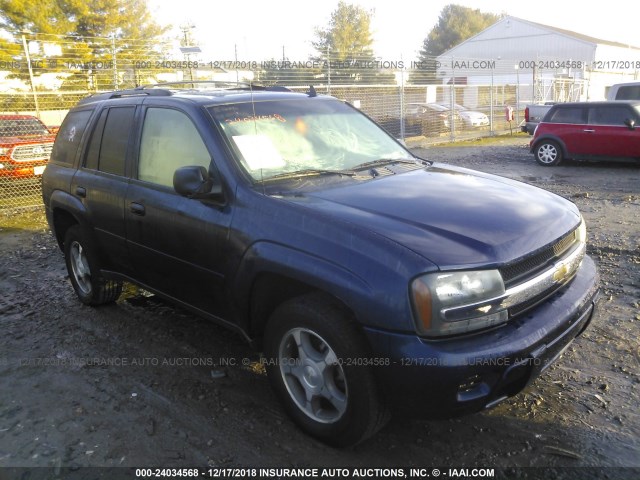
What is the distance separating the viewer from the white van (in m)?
15.6

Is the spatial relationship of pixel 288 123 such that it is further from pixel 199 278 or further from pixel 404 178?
pixel 199 278

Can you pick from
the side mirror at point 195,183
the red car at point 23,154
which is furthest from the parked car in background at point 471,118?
the side mirror at point 195,183

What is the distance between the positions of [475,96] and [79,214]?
76.6ft

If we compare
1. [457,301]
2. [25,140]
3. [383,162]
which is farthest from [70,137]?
[25,140]

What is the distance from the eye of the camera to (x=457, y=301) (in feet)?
7.82

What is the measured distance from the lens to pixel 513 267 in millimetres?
2578

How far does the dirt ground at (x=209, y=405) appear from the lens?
9.11ft

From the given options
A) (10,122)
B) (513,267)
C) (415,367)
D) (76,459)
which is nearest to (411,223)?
(513,267)

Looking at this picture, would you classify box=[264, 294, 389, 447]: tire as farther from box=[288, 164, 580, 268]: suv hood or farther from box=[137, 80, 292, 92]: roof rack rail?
box=[137, 80, 292, 92]: roof rack rail

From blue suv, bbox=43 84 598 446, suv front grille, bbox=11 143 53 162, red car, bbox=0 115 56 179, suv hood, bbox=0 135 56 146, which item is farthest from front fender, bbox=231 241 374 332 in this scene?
suv hood, bbox=0 135 56 146

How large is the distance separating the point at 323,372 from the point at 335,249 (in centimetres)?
68

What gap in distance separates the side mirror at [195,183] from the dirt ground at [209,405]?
1262 mm

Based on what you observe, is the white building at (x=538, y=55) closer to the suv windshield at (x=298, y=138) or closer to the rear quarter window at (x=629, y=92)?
the rear quarter window at (x=629, y=92)

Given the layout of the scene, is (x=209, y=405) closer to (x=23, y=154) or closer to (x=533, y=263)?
(x=533, y=263)
